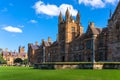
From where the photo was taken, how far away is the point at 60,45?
110 metres

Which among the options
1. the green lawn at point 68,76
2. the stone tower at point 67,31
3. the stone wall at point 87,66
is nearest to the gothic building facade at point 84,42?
the stone tower at point 67,31

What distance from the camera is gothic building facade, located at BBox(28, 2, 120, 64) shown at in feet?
251

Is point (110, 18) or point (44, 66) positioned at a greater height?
point (110, 18)

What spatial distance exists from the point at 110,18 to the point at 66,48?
31730mm

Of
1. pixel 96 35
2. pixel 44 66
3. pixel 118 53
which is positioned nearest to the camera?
pixel 44 66

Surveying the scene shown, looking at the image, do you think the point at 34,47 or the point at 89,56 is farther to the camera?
the point at 34,47

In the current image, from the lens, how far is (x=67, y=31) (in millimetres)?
107375

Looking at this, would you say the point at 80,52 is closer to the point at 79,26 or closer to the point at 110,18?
the point at 79,26

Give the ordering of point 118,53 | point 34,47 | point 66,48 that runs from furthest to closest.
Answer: point 34,47 < point 66,48 < point 118,53

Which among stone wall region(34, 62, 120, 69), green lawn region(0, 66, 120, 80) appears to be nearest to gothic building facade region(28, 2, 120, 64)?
stone wall region(34, 62, 120, 69)

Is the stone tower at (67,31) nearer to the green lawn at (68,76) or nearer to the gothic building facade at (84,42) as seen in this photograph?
the gothic building facade at (84,42)

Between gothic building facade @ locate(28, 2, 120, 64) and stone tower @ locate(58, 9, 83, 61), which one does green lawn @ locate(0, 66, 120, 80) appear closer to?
gothic building facade @ locate(28, 2, 120, 64)

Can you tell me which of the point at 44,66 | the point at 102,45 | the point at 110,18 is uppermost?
the point at 110,18

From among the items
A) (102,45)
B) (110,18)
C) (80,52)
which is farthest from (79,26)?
(110,18)
